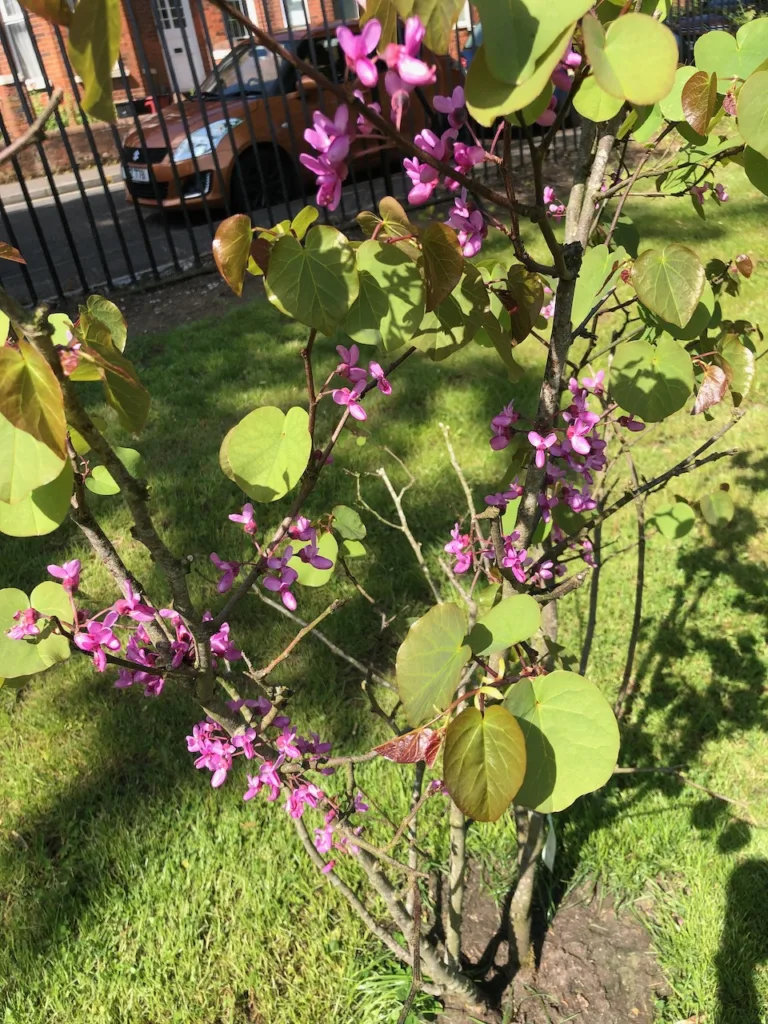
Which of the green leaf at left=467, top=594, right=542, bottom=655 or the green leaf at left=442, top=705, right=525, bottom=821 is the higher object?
the green leaf at left=467, top=594, right=542, bottom=655

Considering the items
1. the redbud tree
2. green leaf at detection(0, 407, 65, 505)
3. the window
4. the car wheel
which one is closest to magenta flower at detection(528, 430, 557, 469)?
the redbud tree

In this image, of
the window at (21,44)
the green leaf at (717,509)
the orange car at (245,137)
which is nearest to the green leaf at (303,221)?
the green leaf at (717,509)

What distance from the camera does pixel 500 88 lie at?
53 centimetres

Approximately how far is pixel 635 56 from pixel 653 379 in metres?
0.49

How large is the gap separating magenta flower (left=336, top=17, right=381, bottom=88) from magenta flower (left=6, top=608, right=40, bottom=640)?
0.61 m

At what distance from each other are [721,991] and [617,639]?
987mm

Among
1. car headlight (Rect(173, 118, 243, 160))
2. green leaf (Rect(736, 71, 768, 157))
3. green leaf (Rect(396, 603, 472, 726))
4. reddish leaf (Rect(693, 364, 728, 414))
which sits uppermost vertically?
green leaf (Rect(736, 71, 768, 157))

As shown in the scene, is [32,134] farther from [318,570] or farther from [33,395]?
[318,570]

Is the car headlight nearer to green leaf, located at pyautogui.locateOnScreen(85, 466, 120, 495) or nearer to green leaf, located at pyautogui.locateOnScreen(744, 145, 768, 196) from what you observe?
green leaf, located at pyautogui.locateOnScreen(85, 466, 120, 495)

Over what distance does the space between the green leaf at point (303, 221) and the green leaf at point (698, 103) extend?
40 cm

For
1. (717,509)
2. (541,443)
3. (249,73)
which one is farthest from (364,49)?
(249,73)

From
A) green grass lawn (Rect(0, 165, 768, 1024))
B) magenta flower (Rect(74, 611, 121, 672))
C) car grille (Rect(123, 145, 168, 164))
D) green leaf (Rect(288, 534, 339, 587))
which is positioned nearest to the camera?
magenta flower (Rect(74, 611, 121, 672))

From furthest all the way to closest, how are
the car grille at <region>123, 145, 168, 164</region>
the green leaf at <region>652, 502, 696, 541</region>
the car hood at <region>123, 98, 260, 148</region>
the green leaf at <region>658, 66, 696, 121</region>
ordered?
the car grille at <region>123, 145, 168, 164</region>, the car hood at <region>123, 98, 260, 148</region>, the green leaf at <region>652, 502, 696, 541</region>, the green leaf at <region>658, 66, 696, 121</region>

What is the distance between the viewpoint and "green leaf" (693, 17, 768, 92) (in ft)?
2.98
